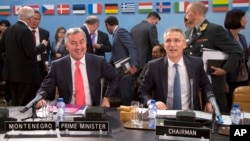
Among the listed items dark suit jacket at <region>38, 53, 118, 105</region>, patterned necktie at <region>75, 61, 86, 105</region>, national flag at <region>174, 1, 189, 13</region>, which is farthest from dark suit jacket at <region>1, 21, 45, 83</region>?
national flag at <region>174, 1, 189, 13</region>

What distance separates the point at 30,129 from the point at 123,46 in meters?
3.13

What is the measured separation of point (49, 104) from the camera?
2.30m

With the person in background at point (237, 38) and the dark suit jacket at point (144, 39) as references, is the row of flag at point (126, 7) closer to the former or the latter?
the dark suit jacket at point (144, 39)

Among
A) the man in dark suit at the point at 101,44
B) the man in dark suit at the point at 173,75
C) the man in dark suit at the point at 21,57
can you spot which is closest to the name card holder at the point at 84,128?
the man in dark suit at the point at 173,75

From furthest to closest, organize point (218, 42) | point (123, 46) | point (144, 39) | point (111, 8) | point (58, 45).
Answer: point (111, 8)
point (58, 45)
point (144, 39)
point (123, 46)
point (218, 42)

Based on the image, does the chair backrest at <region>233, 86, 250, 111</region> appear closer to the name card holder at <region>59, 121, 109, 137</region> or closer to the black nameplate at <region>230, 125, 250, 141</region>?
the black nameplate at <region>230, 125, 250, 141</region>

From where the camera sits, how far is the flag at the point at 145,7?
610cm

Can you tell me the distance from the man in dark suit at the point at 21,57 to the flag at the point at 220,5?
9.58 feet

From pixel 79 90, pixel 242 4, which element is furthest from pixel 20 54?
pixel 242 4

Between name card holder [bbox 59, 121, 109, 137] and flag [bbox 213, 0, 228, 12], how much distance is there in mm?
4389

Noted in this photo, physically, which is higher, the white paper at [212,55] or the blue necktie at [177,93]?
the white paper at [212,55]

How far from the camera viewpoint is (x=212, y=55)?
3.33 m

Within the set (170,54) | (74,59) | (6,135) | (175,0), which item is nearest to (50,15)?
A: (175,0)

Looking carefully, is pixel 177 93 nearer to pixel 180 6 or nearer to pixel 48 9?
pixel 180 6
